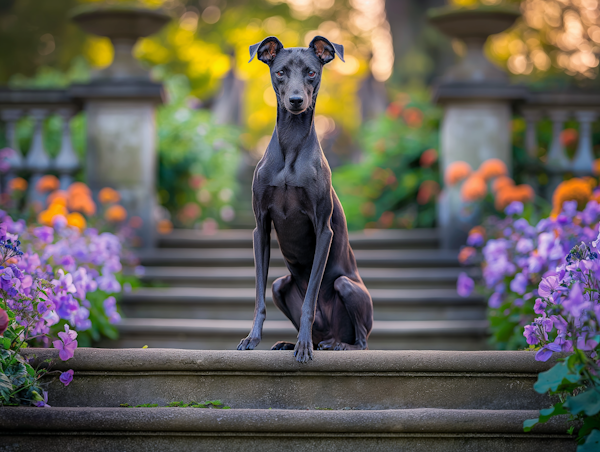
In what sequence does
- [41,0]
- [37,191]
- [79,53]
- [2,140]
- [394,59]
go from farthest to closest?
[79,53] → [41,0] → [394,59] → [2,140] → [37,191]

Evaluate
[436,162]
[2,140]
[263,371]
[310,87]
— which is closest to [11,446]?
[263,371]

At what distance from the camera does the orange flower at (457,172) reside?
5.97m

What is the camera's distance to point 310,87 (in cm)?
286

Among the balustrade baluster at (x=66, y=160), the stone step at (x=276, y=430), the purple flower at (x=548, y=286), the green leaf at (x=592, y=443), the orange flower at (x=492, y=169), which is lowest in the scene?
the stone step at (x=276, y=430)

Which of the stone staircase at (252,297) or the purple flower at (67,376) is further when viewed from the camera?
the stone staircase at (252,297)

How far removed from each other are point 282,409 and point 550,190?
15.1 feet

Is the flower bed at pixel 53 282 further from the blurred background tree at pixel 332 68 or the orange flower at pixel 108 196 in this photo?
the blurred background tree at pixel 332 68

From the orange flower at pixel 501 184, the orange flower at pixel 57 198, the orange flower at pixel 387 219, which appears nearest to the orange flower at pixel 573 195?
the orange flower at pixel 501 184

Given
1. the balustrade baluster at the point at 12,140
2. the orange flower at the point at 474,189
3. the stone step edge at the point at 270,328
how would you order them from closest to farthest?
the stone step edge at the point at 270,328 → the orange flower at the point at 474,189 → the balustrade baluster at the point at 12,140

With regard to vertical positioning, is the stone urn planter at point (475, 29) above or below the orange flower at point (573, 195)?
above

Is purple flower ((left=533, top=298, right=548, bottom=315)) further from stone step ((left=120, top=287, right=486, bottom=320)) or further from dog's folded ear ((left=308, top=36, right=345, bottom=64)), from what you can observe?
stone step ((left=120, top=287, right=486, bottom=320))

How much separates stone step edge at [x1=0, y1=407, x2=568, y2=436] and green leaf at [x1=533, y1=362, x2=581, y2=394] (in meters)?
0.49

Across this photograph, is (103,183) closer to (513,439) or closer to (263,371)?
(263,371)

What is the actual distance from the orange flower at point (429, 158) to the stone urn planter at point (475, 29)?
0.95 m
